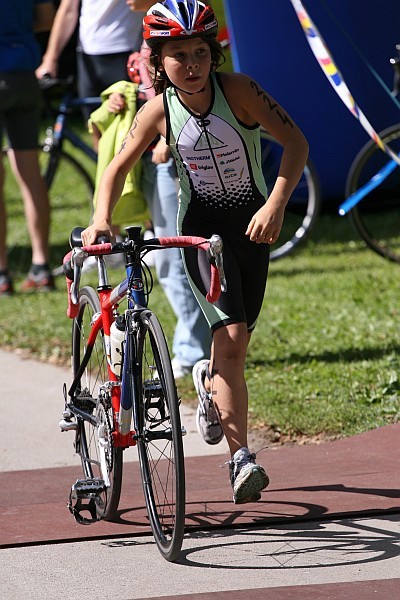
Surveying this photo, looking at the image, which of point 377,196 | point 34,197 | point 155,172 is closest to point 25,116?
point 34,197

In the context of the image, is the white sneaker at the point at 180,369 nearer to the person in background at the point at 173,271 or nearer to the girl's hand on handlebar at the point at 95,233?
the person in background at the point at 173,271

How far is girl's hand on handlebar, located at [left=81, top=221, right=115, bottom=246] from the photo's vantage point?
4168 millimetres

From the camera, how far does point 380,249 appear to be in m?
8.44

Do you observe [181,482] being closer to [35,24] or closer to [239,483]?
[239,483]

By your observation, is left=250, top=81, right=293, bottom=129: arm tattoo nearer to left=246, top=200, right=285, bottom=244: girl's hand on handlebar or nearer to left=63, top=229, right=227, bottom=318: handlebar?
left=246, top=200, right=285, bottom=244: girl's hand on handlebar

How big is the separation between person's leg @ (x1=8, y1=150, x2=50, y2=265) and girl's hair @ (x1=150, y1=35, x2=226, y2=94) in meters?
3.89

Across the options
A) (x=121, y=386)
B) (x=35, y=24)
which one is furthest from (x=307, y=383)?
(x=35, y=24)

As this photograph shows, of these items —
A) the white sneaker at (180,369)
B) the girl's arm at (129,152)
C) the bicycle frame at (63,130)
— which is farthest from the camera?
the bicycle frame at (63,130)

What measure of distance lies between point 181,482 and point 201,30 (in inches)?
61.6

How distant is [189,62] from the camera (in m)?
4.25

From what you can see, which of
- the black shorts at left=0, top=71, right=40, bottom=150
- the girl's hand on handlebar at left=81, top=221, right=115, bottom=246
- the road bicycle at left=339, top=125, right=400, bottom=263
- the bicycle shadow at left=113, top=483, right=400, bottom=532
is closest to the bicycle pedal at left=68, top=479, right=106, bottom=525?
the bicycle shadow at left=113, top=483, right=400, bottom=532

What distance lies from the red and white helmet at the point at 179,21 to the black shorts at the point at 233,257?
66 cm

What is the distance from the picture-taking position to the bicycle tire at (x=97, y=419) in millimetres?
4219

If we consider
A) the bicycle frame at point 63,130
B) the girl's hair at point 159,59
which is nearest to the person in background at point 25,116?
the bicycle frame at point 63,130
